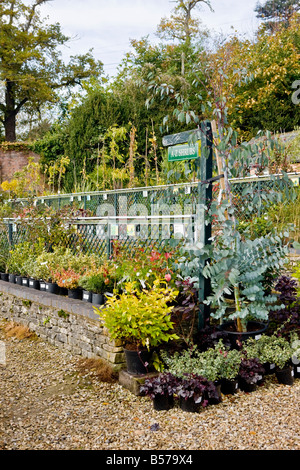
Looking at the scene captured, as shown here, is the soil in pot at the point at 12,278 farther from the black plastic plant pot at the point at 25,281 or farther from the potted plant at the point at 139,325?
the potted plant at the point at 139,325

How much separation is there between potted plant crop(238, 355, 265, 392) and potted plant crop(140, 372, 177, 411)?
522 millimetres

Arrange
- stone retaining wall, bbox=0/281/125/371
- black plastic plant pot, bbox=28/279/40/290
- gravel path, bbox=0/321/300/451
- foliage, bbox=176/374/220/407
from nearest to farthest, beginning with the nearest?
gravel path, bbox=0/321/300/451
foliage, bbox=176/374/220/407
stone retaining wall, bbox=0/281/125/371
black plastic plant pot, bbox=28/279/40/290

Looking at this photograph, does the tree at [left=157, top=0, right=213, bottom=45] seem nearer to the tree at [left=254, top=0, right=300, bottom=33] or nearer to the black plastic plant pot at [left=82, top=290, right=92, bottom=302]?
the tree at [left=254, top=0, right=300, bottom=33]

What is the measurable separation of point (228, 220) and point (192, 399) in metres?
1.31

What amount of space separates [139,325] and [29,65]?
2010 cm

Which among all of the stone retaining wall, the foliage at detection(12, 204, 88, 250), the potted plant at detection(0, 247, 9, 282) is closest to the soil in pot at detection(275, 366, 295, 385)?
the stone retaining wall

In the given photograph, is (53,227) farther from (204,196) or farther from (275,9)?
(275,9)

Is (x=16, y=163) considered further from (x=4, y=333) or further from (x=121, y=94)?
(x=4, y=333)

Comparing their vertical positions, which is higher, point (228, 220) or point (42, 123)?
point (42, 123)

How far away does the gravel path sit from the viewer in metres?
2.57

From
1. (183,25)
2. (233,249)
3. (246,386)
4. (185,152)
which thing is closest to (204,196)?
(185,152)

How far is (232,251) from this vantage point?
3348 millimetres

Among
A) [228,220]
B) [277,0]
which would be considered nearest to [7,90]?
[277,0]

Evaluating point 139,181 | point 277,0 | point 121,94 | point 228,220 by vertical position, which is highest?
point 277,0
